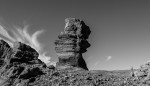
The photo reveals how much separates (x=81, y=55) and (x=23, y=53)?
23.0 meters

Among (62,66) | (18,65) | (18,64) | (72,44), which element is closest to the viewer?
(18,65)

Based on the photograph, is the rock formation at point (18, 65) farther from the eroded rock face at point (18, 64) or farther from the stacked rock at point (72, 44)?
the stacked rock at point (72, 44)

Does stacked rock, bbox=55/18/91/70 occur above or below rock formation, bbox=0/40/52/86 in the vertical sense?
above

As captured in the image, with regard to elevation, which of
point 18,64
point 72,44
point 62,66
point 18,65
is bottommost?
point 18,65

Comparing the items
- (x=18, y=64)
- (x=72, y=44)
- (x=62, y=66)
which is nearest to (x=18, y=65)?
(x=18, y=64)

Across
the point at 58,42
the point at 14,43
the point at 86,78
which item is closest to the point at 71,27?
the point at 58,42

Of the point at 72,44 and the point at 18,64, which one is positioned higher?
the point at 72,44

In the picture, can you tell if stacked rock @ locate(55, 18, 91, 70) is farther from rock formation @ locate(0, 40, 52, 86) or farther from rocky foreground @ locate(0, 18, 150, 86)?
rock formation @ locate(0, 40, 52, 86)

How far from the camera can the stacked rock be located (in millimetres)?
58188

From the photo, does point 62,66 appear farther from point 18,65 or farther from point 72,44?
point 18,65

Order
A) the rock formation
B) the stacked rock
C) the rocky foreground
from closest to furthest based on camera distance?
the rocky foreground
the rock formation
the stacked rock

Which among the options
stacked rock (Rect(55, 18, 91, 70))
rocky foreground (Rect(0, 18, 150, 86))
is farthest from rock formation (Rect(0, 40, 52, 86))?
stacked rock (Rect(55, 18, 91, 70))

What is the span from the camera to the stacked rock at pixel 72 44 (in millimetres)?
58188

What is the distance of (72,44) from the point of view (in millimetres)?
59906
